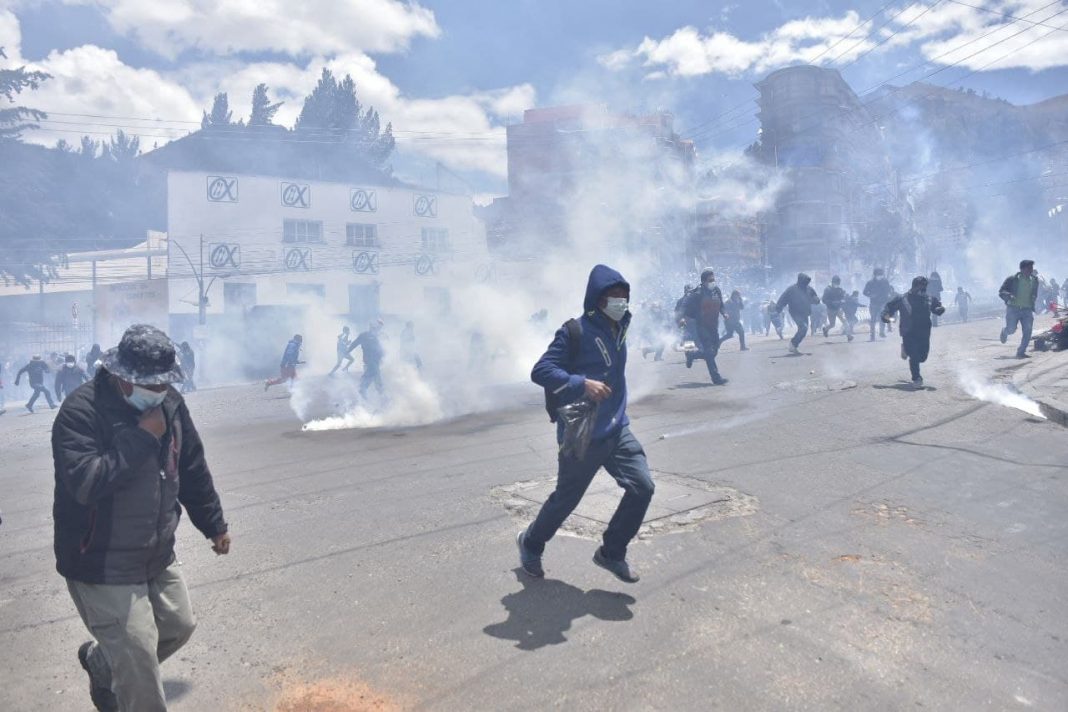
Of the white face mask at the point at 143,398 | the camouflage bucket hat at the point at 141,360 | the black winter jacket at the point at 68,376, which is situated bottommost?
the black winter jacket at the point at 68,376

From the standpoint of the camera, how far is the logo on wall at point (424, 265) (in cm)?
4284

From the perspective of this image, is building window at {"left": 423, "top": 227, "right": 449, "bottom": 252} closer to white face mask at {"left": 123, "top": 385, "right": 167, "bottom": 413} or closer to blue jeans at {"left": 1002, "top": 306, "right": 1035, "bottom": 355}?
blue jeans at {"left": 1002, "top": 306, "right": 1035, "bottom": 355}

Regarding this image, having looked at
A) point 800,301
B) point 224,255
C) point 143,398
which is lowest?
point 143,398

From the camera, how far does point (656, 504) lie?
205 inches

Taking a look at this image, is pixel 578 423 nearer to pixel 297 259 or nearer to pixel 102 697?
pixel 102 697

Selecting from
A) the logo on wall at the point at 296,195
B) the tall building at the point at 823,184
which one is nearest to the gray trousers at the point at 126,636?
the logo on wall at the point at 296,195

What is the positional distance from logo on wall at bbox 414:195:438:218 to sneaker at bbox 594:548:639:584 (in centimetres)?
4152

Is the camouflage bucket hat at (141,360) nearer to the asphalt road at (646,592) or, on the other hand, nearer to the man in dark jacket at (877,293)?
the asphalt road at (646,592)

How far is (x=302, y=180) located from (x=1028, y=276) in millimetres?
35941

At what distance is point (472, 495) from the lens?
5.82 m

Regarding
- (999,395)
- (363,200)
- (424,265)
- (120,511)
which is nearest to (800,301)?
(999,395)

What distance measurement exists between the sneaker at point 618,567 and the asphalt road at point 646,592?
7 cm

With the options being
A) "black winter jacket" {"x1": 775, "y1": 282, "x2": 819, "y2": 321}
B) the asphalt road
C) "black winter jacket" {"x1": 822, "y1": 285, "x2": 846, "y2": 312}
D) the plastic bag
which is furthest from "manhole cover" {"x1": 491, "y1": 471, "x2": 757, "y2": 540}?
"black winter jacket" {"x1": 822, "y1": 285, "x2": 846, "y2": 312}

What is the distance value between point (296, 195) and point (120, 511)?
4019 cm
